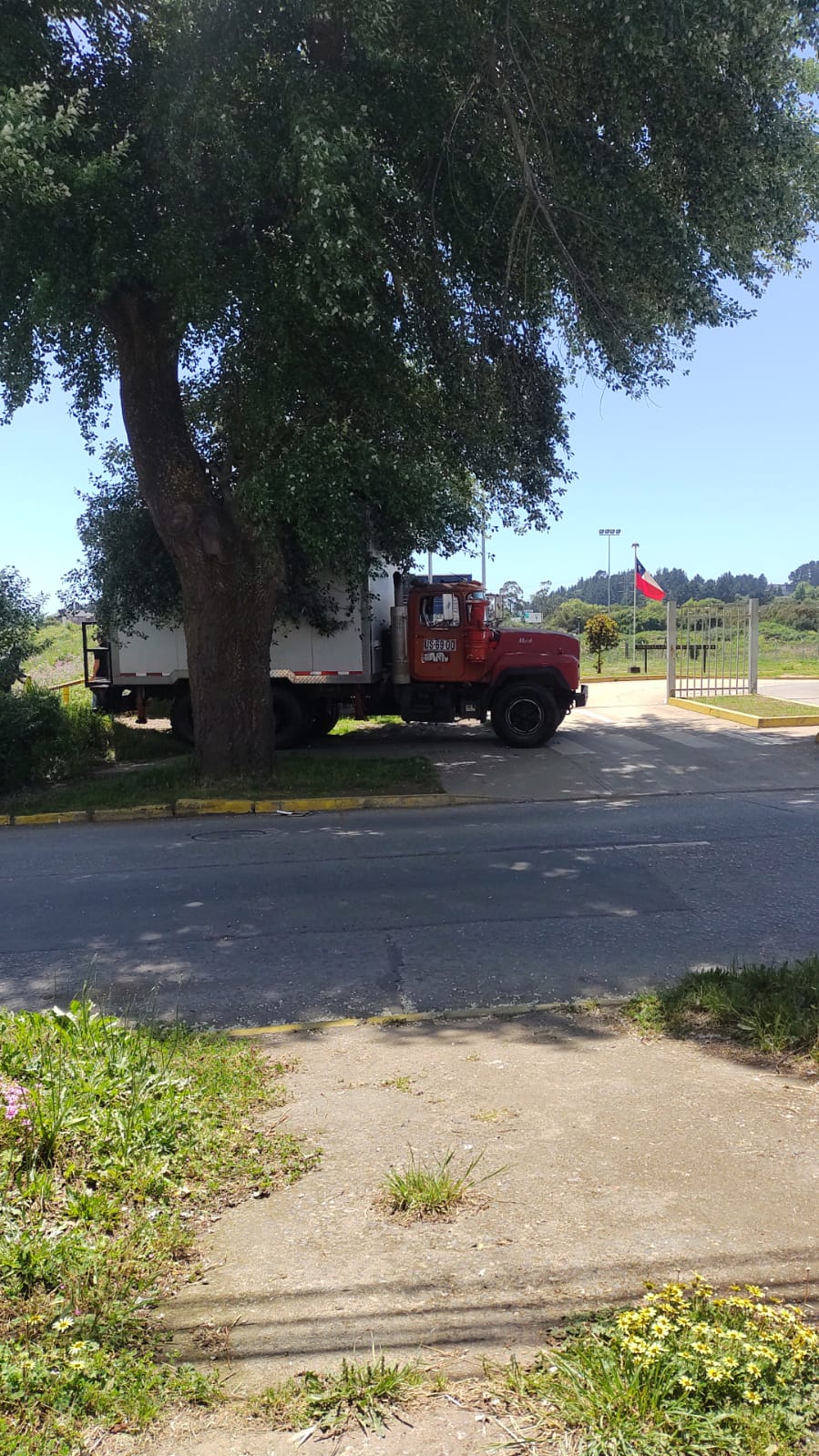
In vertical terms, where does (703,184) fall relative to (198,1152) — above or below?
above

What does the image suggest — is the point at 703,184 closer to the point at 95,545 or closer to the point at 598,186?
the point at 598,186

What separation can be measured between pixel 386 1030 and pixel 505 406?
31.1ft

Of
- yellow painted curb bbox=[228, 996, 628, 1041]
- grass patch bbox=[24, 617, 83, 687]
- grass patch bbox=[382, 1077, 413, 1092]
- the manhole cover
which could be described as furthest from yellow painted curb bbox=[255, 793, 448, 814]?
grass patch bbox=[24, 617, 83, 687]

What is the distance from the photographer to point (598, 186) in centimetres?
1054

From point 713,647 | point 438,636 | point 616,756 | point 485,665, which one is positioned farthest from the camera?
point 713,647

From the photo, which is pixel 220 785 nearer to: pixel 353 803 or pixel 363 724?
pixel 353 803

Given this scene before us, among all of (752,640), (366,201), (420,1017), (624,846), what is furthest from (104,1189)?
(752,640)

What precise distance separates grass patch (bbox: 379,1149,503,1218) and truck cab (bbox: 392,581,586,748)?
1260cm

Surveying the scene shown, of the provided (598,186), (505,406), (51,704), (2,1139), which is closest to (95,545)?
(51,704)

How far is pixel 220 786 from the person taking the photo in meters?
12.9

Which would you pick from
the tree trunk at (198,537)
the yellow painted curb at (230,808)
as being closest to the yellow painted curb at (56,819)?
the yellow painted curb at (230,808)

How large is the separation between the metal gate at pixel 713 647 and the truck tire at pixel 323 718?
7.23m

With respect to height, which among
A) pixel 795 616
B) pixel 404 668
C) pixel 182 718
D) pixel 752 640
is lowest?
pixel 182 718

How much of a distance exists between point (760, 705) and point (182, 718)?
1024cm
